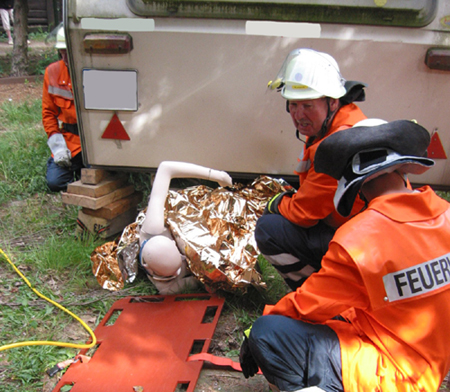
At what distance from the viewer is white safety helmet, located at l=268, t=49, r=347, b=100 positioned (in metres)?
2.20

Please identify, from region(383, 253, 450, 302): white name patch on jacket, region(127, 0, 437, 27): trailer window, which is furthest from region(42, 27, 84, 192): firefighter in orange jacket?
region(383, 253, 450, 302): white name patch on jacket

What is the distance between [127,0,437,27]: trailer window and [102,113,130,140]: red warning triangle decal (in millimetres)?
729

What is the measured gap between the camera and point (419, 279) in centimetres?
143

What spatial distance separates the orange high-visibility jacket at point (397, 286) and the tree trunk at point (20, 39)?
7.67 m

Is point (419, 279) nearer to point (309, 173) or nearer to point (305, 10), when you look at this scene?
point (309, 173)

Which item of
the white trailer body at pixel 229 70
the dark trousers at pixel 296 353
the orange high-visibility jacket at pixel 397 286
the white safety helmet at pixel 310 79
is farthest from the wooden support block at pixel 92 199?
the orange high-visibility jacket at pixel 397 286

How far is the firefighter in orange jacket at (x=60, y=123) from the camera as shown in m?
3.99

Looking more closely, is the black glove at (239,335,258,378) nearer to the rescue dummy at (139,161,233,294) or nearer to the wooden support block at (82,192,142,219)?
the rescue dummy at (139,161,233,294)

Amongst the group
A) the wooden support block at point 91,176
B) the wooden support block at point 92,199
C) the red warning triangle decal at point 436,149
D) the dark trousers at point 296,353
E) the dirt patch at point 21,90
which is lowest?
the dirt patch at point 21,90

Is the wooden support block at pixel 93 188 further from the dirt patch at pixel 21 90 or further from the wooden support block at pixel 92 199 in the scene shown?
the dirt patch at pixel 21 90

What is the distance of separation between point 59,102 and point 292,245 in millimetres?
2694

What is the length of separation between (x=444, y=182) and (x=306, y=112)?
1428 millimetres

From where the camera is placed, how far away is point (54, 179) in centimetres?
412

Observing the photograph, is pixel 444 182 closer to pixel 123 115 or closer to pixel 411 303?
pixel 411 303
